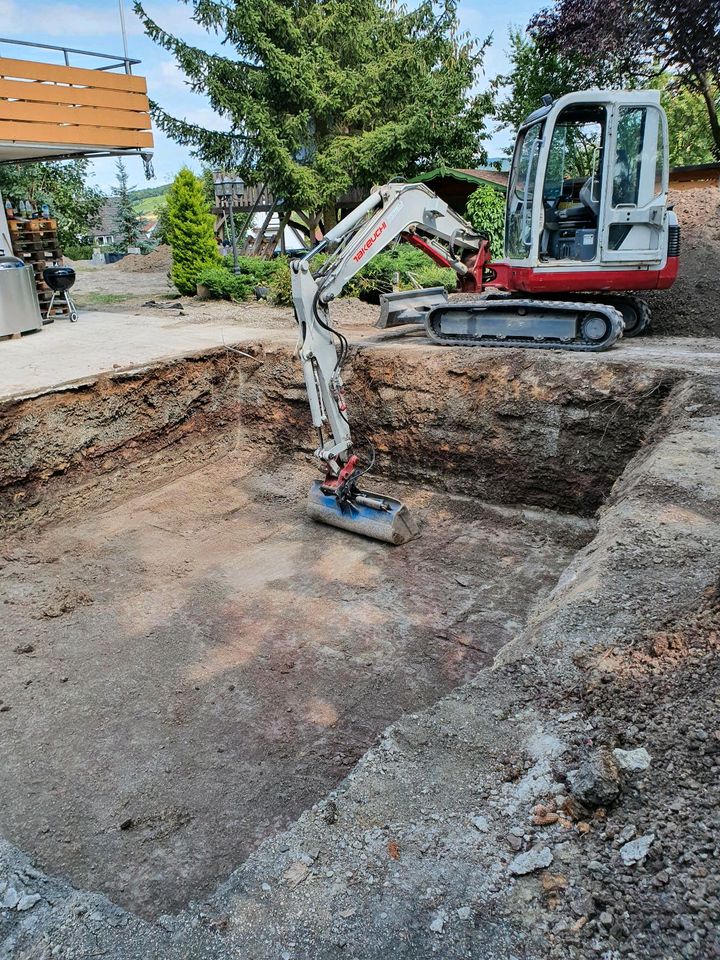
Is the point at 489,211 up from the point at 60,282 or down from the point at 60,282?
up

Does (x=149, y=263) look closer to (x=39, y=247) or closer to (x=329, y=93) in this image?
(x=329, y=93)

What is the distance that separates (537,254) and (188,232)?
10.6 meters

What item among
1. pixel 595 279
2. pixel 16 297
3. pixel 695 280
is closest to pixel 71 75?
pixel 16 297

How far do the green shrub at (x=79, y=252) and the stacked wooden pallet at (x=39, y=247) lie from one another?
20910 mm

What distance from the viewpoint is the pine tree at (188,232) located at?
15.8 meters

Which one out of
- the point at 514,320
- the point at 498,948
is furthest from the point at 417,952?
the point at 514,320

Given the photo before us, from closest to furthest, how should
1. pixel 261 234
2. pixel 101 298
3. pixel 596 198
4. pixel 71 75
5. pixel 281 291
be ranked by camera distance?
pixel 596 198 → pixel 71 75 → pixel 281 291 → pixel 101 298 → pixel 261 234

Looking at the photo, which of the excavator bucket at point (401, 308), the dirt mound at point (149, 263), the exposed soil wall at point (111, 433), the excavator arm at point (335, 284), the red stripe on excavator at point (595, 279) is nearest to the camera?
the excavator arm at point (335, 284)

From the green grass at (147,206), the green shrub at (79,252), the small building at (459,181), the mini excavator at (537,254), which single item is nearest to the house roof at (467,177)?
the small building at (459,181)

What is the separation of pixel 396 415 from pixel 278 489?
1.67 meters

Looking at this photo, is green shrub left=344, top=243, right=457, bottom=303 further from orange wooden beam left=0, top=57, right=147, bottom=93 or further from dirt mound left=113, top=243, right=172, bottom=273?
dirt mound left=113, top=243, right=172, bottom=273

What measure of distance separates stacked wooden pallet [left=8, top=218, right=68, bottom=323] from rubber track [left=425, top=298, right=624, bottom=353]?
775 cm

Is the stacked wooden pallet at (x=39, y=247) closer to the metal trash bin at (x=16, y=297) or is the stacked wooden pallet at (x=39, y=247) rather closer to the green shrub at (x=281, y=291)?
the metal trash bin at (x=16, y=297)

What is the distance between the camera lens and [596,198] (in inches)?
306
